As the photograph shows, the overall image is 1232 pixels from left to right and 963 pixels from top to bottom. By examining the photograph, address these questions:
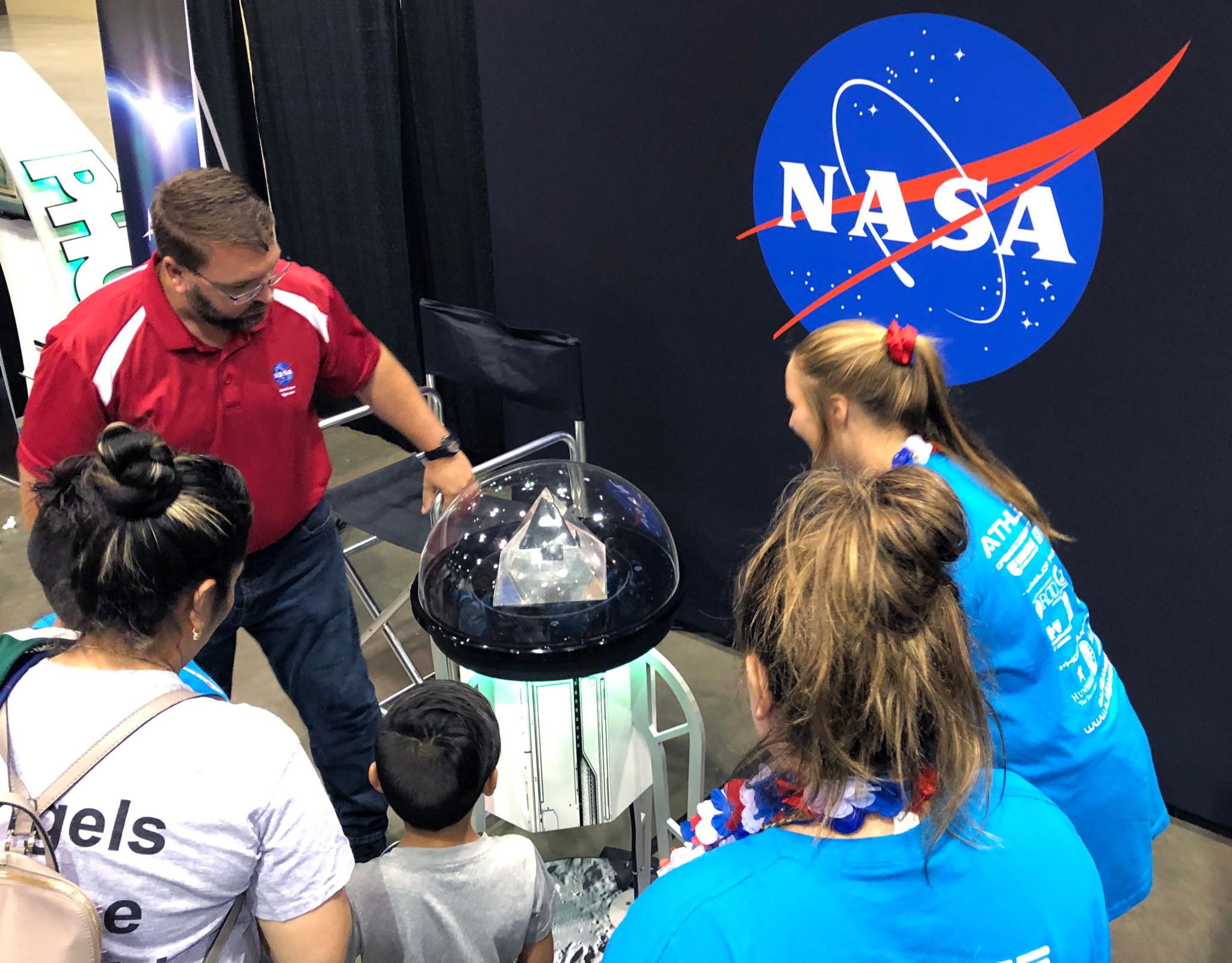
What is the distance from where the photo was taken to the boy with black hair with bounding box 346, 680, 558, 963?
1513 millimetres

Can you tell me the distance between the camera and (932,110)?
2.48 m

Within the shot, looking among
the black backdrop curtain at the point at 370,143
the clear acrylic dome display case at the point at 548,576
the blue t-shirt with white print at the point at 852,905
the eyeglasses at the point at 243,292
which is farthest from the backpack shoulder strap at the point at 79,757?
the black backdrop curtain at the point at 370,143

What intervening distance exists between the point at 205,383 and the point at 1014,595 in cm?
151

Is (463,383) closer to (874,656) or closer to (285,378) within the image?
(285,378)

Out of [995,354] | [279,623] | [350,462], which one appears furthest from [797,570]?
[350,462]

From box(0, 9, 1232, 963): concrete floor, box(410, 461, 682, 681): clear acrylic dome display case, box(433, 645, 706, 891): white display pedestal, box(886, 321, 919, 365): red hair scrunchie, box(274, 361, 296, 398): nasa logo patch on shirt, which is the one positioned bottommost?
box(0, 9, 1232, 963): concrete floor

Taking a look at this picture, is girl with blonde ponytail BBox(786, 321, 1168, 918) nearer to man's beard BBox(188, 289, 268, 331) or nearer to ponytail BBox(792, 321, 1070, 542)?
ponytail BBox(792, 321, 1070, 542)

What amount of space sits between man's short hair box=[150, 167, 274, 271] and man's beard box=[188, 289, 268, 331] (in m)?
0.06

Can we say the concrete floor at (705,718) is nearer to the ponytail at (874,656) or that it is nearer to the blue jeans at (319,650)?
the ponytail at (874,656)

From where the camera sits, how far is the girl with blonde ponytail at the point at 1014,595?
1530 mm

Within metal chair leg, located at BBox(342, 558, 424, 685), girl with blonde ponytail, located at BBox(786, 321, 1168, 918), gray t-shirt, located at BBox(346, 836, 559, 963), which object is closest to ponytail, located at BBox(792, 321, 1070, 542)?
girl with blonde ponytail, located at BBox(786, 321, 1168, 918)

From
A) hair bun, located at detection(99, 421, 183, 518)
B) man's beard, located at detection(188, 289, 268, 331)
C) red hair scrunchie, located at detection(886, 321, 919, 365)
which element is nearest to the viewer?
hair bun, located at detection(99, 421, 183, 518)

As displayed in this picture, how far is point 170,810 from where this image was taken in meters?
1.10

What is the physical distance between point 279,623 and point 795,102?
6.04ft
